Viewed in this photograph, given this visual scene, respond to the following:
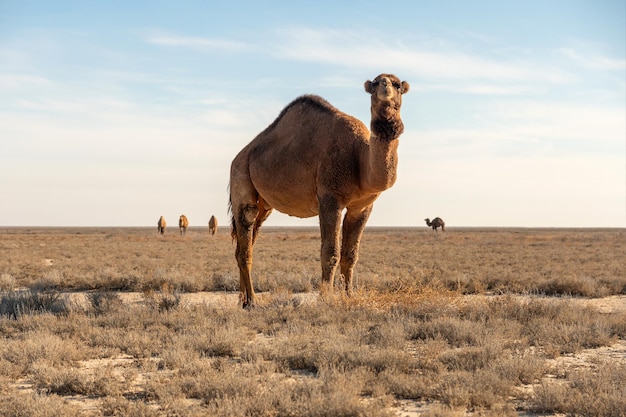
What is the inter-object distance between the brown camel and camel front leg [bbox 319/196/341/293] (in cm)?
1

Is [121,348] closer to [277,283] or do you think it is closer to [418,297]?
[418,297]

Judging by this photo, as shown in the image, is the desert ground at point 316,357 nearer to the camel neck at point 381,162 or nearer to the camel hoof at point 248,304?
the camel hoof at point 248,304

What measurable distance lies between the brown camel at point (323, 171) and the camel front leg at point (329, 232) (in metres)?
0.01

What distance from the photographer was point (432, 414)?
4.79 metres

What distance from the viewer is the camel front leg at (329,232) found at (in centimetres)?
942

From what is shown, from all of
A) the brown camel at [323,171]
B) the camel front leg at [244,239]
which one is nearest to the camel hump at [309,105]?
the brown camel at [323,171]

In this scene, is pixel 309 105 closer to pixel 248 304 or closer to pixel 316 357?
pixel 248 304

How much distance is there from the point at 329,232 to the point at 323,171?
0.93 meters

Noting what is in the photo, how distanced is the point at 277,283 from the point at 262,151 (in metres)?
5.27

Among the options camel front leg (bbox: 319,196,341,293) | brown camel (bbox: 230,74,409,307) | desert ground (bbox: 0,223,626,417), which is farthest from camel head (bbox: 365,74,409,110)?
desert ground (bbox: 0,223,626,417)

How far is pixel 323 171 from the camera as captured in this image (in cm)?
959

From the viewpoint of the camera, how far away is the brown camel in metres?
8.80

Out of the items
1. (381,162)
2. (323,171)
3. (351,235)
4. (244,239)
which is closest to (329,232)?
(323,171)

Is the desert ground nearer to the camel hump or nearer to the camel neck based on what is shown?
the camel neck
